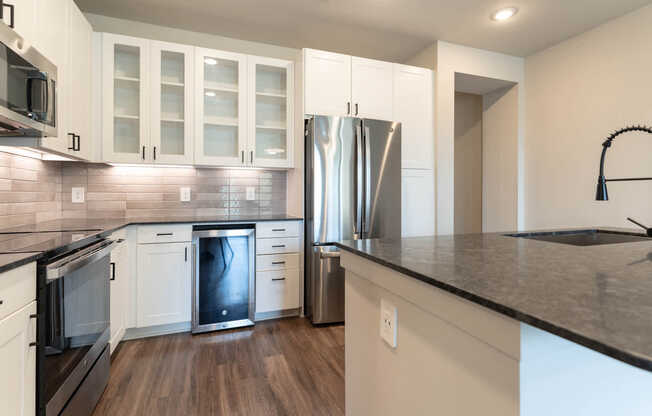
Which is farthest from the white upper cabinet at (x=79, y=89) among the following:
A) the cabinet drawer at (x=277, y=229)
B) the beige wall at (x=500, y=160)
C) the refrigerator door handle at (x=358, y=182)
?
the beige wall at (x=500, y=160)

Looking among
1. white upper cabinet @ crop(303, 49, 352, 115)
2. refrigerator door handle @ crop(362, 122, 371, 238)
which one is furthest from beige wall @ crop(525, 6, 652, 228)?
white upper cabinet @ crop(303, 49, 352, 115)

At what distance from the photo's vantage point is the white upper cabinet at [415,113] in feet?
10.7

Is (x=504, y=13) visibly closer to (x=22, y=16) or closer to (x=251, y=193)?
(x=251, y=193)

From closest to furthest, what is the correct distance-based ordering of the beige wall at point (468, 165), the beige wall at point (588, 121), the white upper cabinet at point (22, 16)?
the white upper cabinet at point (22, 16), the beige wall at point (588, 121), the beige wall at point (468, 165)

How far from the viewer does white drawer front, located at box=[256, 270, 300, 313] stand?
2.77 metres

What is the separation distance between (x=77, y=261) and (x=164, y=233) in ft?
3.67

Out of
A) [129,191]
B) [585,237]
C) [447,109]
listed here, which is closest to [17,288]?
[129,191]

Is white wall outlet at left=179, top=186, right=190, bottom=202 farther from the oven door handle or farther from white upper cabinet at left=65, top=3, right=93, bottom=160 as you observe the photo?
the oven door handle

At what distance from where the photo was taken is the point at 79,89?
7.64ft

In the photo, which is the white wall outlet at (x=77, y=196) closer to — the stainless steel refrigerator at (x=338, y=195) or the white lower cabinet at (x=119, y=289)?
the white lower cabinet at (x=119, y=289)

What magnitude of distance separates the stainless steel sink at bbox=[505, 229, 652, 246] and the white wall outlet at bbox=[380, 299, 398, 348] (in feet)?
3.45

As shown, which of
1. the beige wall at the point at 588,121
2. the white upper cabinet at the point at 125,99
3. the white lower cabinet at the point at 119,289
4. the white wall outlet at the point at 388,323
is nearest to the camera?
the white wall outlet at the point at 388,323

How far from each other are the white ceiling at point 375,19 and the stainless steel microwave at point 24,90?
1.49 m

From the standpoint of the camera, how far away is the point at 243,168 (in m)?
3.23
